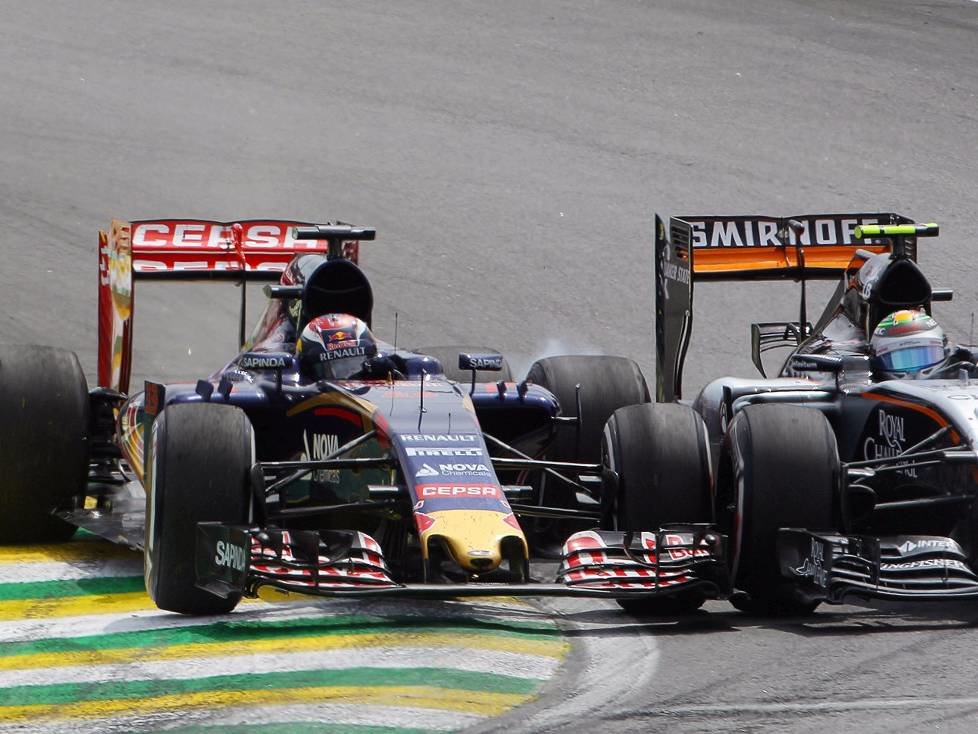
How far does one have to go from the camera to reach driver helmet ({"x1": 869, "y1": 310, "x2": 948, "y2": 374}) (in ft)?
32.7

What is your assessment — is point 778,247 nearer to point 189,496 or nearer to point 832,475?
point 832,475

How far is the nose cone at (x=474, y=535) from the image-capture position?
7.79m

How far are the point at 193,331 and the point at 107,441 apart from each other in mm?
6354

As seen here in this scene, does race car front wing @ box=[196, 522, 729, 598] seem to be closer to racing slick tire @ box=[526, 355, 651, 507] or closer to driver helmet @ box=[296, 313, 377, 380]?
driver helmet @ box=[296, 313, 377, 380]

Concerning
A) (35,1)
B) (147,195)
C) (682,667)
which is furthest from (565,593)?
(35,1)

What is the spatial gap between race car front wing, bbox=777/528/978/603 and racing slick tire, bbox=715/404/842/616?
0.09m

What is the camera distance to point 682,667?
7430 millimetres

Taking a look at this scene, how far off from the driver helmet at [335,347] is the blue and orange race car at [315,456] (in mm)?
11

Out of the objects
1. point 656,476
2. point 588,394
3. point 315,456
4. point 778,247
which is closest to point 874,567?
point 656,476

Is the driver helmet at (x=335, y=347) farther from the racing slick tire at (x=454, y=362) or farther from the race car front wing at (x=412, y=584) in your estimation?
the race car front wing at (x=412, y=584)

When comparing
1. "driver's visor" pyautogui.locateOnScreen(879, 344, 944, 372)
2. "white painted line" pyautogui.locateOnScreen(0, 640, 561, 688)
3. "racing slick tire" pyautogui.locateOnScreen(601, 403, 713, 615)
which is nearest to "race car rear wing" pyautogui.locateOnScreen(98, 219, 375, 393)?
"racing slick tire" pyautogui.locateOnScreen(601, 403, 713, 615)

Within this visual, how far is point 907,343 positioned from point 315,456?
127 inches

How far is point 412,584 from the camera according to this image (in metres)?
8.00

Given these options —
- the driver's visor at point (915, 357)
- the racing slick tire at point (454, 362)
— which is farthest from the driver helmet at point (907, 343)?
the racing slick tire at point (454, 362)
